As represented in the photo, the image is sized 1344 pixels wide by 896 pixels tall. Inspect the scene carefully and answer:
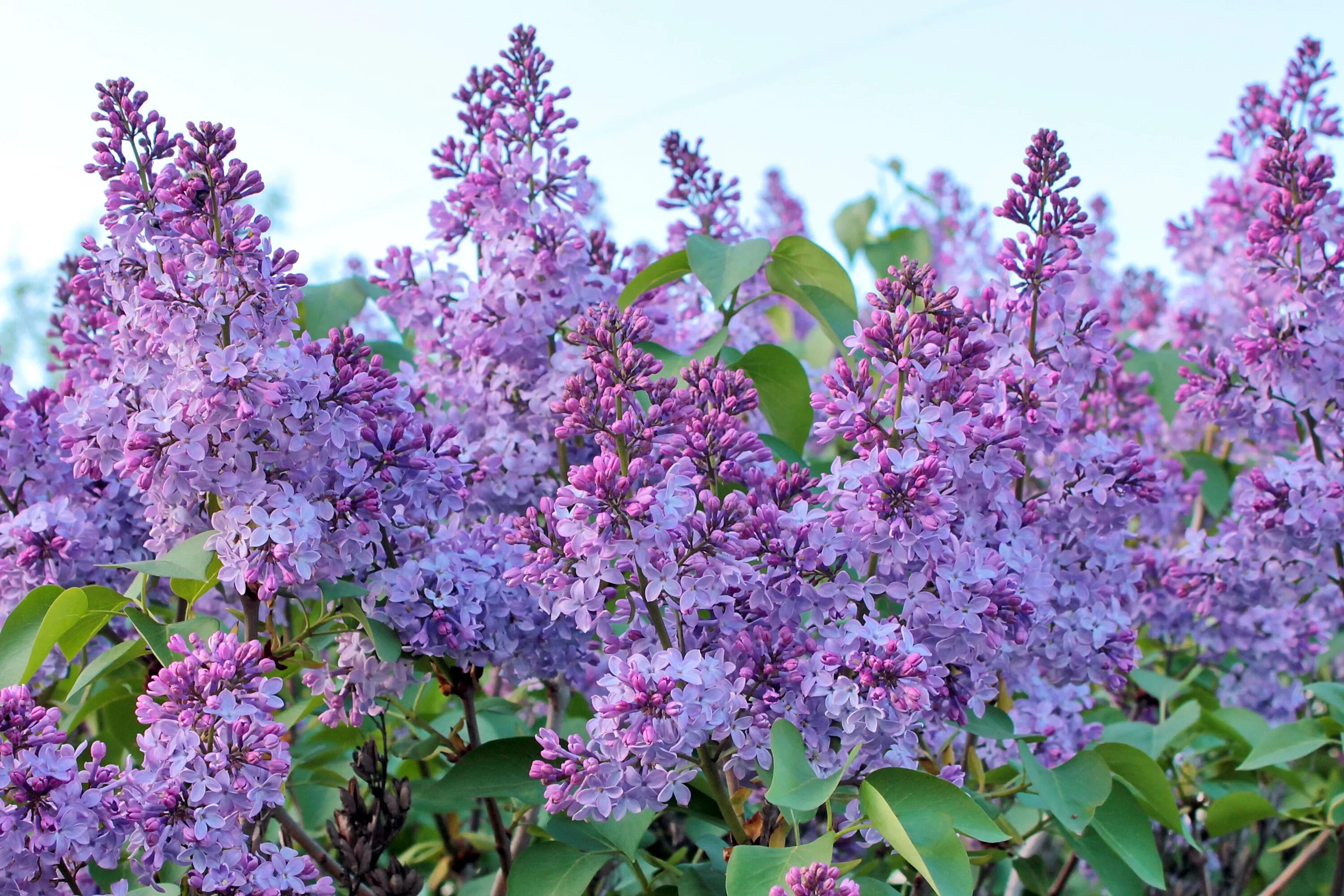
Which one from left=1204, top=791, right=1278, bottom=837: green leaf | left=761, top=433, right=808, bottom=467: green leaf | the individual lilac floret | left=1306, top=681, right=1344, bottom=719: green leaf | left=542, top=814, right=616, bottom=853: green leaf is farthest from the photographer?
left=1204, top=791, right=1278, bottom=837: green leaf

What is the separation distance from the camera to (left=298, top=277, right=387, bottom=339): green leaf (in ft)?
7.25

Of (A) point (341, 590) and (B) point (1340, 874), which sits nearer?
(A) point (341, 590)

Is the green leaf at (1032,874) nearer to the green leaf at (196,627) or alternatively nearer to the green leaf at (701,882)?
the green leaf at (701,882)

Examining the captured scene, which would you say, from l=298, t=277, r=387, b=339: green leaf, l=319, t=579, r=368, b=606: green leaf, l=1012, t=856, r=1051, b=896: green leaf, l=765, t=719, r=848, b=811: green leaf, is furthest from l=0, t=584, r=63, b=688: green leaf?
l=1012, t=856, r=1051, b=896: green leaf

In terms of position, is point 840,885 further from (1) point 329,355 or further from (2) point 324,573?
(1) point 329,355

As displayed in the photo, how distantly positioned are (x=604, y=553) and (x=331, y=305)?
4.02 feet

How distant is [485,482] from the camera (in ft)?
6.20

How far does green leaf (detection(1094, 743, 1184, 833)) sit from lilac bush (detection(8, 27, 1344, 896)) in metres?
0.02

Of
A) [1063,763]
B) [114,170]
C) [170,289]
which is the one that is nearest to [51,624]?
[170,289]

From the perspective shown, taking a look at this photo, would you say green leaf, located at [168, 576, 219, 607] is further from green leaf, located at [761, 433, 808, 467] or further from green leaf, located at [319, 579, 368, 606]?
green leaf, located at [761, 433, 808, 467]

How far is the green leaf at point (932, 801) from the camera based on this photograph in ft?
4.12

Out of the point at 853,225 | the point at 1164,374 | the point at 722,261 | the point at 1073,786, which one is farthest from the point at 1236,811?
the point at 853,225

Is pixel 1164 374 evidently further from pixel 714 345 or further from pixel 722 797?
pixel 722 797

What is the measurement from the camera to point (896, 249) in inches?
106
